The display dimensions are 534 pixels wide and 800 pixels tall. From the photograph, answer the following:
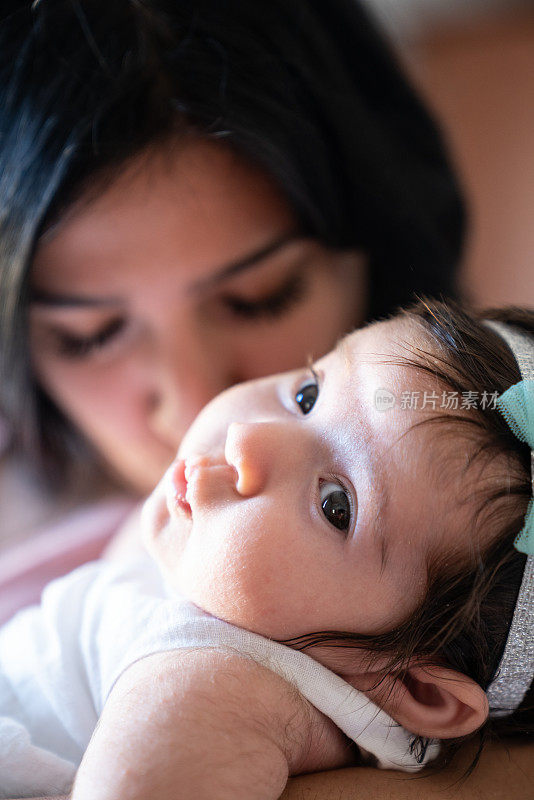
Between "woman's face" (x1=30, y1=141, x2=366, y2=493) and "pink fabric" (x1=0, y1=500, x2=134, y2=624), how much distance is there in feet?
0.65

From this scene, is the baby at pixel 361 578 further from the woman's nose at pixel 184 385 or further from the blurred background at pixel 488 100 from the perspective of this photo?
the blurred background at pixel 488 100

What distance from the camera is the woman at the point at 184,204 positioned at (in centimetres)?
82

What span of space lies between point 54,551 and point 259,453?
2.08 ft

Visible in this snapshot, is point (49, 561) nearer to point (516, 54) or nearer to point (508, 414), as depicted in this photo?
point (508, 414)

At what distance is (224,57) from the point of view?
86cm

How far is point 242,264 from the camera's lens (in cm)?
92

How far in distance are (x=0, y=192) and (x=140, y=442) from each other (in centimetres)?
45

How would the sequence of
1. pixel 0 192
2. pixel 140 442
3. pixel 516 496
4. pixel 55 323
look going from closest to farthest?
1. pixel 516 496
2. pixel 0 192
3. pixel 55 323
4. pixel 140 442

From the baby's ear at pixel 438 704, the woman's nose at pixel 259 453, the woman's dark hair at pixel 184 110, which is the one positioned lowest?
the baby's ear at pixel 438 704

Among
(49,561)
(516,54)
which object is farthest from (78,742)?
(516,54)

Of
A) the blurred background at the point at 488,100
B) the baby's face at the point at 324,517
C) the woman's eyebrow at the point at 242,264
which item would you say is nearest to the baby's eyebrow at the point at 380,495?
the baby's face at the point at 324,517

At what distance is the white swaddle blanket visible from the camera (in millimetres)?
630

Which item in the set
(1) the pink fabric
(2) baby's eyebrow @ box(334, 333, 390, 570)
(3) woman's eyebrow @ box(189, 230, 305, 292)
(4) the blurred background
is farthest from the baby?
(4) the blurred background

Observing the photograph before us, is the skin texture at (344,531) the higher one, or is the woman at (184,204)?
the woman at (184,204)
